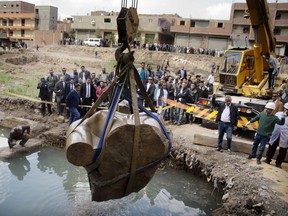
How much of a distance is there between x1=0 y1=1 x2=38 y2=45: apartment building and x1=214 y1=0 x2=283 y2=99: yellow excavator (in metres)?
45.9

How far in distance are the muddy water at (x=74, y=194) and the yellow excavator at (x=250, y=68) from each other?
3.85 metres

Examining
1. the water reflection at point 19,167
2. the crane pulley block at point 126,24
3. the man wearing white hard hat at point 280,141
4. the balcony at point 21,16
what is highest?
the balcony at point 21,16

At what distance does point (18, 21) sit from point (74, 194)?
173 feet

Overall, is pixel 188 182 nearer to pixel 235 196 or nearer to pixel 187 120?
pixel 235 196

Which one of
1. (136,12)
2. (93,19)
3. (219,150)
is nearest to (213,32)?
(93,19)

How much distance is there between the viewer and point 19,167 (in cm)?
767

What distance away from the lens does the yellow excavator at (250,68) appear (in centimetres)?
930

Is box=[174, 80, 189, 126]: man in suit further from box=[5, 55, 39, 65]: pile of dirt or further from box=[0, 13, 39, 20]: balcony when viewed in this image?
box=[0, 13, 39, 20]: balcony

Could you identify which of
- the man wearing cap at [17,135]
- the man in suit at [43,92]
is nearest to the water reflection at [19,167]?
the man wearing cap at [17,135]

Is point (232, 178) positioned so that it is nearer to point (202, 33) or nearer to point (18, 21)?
point (202, 33)

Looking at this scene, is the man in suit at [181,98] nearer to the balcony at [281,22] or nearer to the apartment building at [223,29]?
the apartment building at [223,29]

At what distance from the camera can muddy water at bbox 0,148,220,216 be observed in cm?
575

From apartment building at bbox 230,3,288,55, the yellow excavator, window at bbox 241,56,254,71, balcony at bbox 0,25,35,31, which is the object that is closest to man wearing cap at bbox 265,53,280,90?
the yellow excavator

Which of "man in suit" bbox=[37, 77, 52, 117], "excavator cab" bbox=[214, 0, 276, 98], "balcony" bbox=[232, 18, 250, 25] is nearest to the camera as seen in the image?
"excavator cab" bbox=[214, 0, 276, 98]
